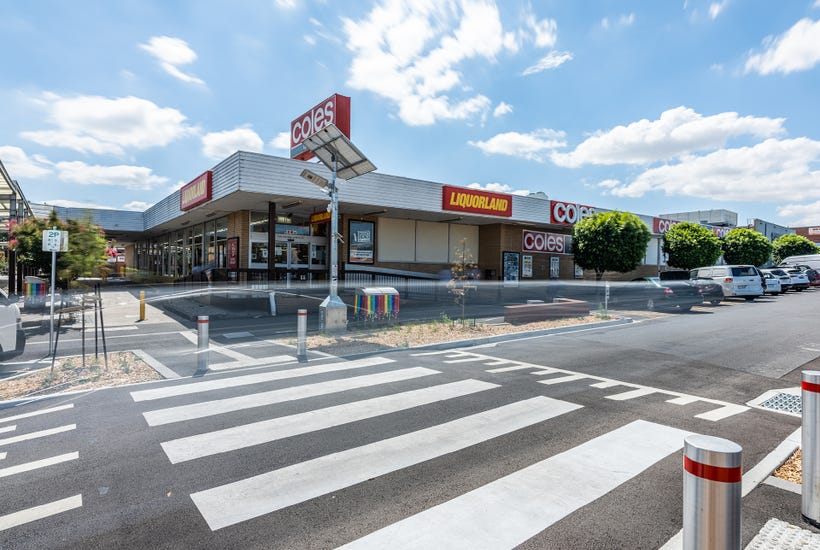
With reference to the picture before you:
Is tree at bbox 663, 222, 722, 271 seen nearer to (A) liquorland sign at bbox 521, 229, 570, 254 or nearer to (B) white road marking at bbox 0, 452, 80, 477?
(A) liquorland sign at bbox 521, 229, 570, 254

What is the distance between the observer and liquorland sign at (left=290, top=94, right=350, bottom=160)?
66.2 feet

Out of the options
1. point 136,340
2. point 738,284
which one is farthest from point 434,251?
point 136,340

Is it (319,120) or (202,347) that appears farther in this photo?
(319,120)

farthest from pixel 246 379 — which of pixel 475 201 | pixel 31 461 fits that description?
pixel 475 201

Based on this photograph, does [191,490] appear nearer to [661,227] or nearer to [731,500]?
[731,500]

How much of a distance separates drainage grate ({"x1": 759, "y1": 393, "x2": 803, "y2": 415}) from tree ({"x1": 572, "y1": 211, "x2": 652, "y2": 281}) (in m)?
17.3

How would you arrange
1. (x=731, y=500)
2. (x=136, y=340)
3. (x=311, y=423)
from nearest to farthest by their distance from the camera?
(x=731, y=500), (x=311, y=423), (x=136, y=340)

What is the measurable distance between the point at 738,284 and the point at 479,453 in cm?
2352

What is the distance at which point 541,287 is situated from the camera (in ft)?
86.5

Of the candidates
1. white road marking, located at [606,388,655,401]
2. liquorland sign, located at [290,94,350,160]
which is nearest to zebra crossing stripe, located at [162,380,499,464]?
white road marking, located at [606,388,655,401]

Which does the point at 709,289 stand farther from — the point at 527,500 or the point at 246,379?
the point at 527,500

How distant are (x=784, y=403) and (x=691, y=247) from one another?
25.8 meters

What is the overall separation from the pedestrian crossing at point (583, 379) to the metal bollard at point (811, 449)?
2157 millimetres

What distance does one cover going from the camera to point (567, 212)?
86.9 feet
